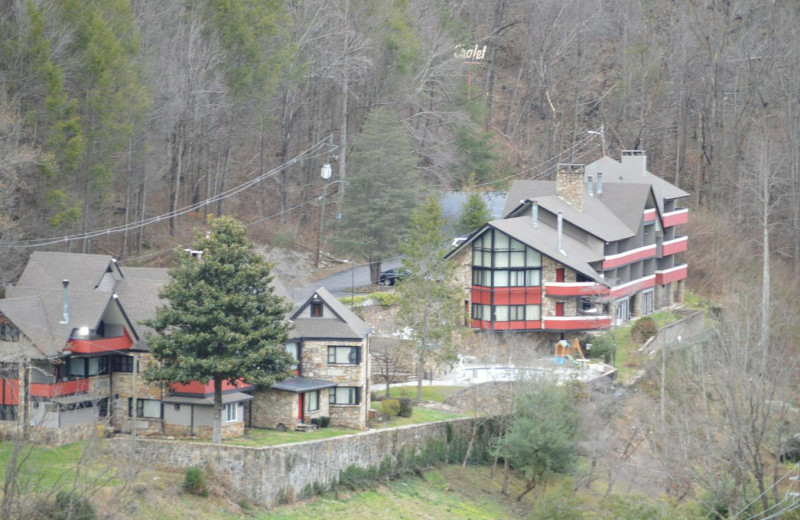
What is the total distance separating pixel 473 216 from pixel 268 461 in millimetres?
30125

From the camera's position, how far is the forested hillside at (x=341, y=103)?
56.5 meters

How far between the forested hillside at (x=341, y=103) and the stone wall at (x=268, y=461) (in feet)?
43.6

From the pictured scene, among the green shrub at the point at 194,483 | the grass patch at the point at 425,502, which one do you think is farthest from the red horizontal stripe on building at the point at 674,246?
the green shrub at the point at 194,483

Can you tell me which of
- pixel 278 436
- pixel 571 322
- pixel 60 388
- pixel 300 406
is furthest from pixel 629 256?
pixel 60 388

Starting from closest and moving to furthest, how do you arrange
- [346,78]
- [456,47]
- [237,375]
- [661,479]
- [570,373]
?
[237,375] < [661,479] < [570,373] < [346,78] < [456,47]

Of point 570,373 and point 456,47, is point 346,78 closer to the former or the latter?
point 456,47

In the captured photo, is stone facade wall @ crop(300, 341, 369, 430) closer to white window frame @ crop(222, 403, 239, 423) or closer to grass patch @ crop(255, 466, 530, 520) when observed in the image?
grass patch @ crop(255, 466, 530, 520)

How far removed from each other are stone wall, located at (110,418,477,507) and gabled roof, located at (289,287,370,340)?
13.8ft

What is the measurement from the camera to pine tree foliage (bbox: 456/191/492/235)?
240 feet

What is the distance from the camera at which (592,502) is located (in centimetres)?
5194

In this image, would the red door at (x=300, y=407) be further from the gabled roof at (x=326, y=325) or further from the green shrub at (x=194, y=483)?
the green shrub at (x=194, y=483)

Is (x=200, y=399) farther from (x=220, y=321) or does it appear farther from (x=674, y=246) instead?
(x=674, y=246)

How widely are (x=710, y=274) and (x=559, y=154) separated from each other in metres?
16.2

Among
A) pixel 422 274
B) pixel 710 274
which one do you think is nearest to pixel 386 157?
pixel 422 274
